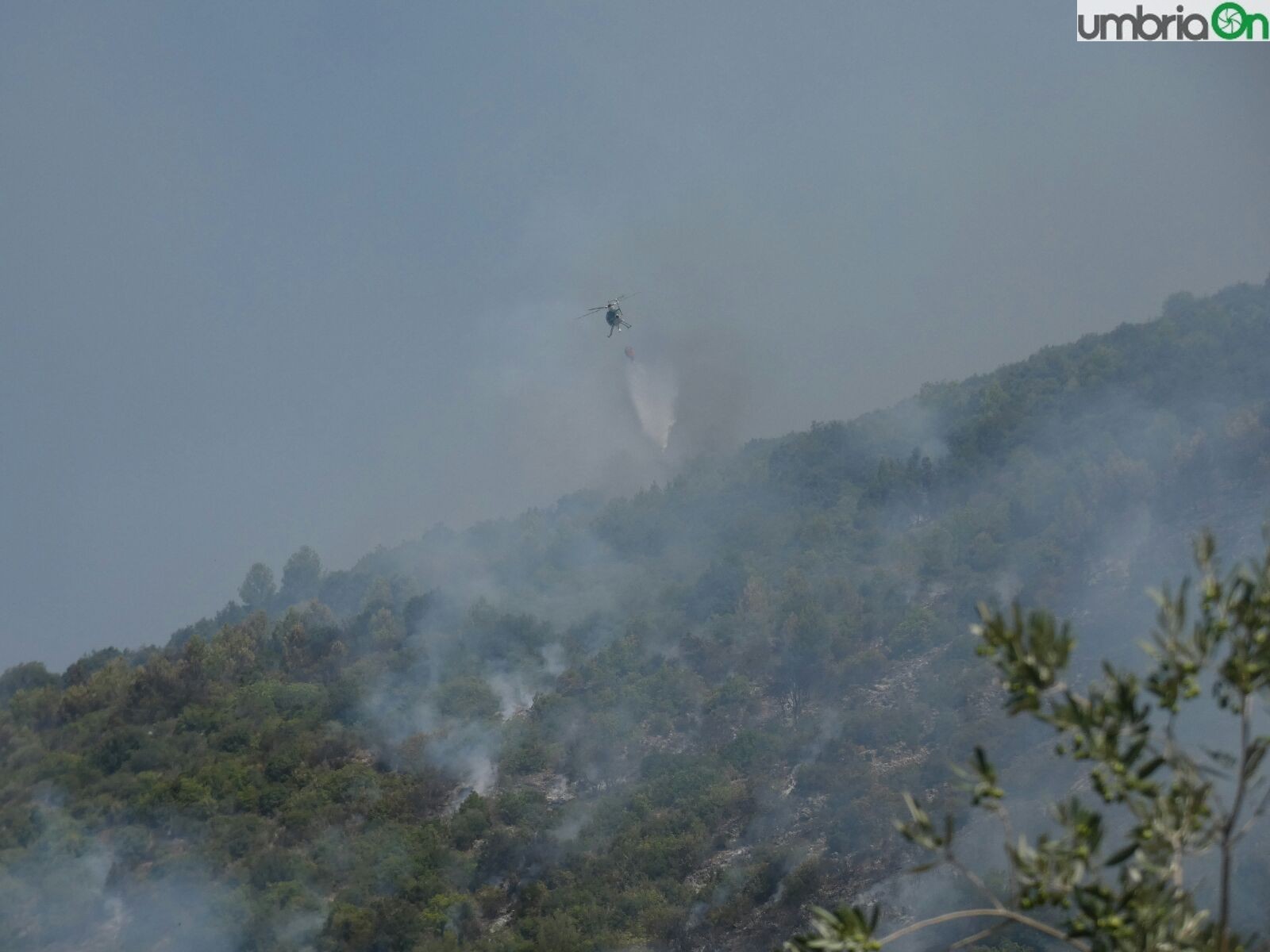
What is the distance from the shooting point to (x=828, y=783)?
207 ft

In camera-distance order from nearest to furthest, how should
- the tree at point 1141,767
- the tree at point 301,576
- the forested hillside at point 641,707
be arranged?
1. the tree at point 1141,767
2. the forested hillside at point 641,707
3. the tree at point 301,576

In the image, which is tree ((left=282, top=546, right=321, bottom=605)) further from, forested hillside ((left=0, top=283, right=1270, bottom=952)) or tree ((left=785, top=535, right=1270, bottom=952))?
tree ((left=785, top=535, right=1270, bottom=952))

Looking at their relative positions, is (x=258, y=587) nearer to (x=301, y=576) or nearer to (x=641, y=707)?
(x=301, y=576)

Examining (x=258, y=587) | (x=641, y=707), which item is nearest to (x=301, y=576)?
(x=258, y=587)

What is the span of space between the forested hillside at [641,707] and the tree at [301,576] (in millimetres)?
26864

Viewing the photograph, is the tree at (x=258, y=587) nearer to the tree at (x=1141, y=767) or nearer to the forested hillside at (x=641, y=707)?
the forested hillside at (x=641, y=707)

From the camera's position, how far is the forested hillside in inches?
2228

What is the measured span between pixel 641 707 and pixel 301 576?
7478cm

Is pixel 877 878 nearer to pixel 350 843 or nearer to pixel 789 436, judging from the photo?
pixel 350 843

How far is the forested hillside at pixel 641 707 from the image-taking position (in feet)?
186

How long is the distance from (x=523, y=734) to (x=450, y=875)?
15689 mm

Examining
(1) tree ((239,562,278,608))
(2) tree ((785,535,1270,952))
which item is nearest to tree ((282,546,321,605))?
(1) tree ((239,562,278,608))

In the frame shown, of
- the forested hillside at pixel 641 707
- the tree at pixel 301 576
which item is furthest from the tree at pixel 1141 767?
the tree at pixel 301 576

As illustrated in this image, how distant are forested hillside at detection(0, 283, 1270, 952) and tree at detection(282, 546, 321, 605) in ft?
88.1
